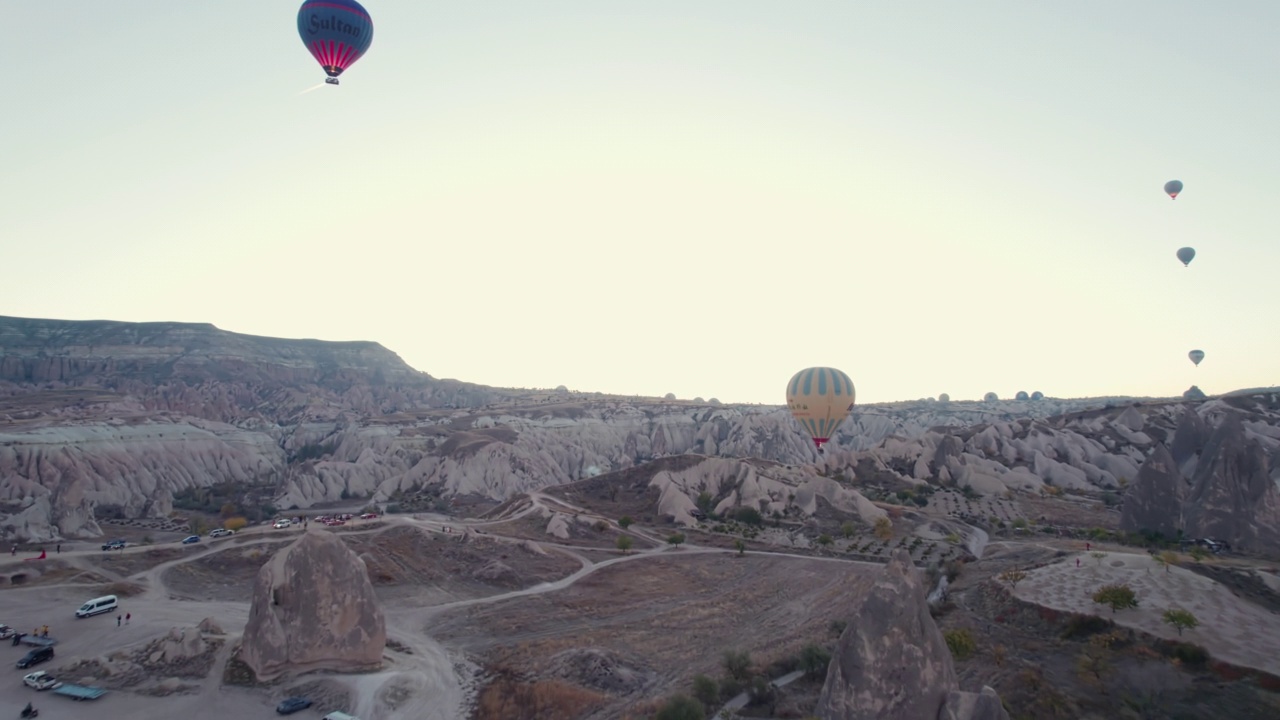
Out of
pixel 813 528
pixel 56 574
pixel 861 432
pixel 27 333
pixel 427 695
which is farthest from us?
pixel 27 333

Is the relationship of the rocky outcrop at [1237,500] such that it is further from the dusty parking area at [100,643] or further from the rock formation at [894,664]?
the dusty parking area at [100,643]

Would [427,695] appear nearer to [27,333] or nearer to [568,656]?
[568,656]

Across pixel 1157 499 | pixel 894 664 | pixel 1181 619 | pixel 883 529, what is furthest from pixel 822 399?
pixel 894 664

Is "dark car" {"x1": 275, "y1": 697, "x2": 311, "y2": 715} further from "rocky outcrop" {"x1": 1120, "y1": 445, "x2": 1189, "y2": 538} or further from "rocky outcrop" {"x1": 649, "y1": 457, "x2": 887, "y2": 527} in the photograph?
"rocky outcrop" {"x1": 1120, "y1": 445, "x2": 1189, "y2": 538}

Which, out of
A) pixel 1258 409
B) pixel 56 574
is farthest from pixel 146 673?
pixel 1258 409

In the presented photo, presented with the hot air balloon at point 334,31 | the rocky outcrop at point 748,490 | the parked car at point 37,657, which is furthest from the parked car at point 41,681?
the rocky outcrop at point 748,490
